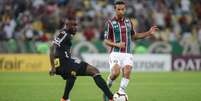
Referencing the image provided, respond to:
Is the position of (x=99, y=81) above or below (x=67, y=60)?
below

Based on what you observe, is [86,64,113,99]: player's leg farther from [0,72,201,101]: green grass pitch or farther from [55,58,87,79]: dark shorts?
[0,72,201,101]: green grass pitch

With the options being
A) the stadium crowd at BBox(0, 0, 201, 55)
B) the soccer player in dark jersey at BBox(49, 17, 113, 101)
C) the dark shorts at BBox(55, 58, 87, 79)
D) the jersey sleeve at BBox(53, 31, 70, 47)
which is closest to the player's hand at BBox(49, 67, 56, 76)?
the soccer player in dark jersey at BBox(49, 17, 113, 101)

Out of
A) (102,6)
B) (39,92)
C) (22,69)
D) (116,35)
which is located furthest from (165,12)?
(116,35)

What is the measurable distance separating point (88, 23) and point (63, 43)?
18.1 metres

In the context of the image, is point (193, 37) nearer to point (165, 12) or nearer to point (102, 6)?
point (165, 12)

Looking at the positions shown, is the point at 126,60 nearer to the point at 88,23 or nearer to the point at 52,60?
the point at 52,60

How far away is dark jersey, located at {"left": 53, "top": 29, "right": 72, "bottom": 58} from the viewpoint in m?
14.0

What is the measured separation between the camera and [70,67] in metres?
14.0

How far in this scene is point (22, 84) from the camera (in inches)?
880

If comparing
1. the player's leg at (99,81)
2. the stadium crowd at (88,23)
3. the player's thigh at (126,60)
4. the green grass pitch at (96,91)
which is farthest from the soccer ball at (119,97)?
the stadium crowd at (88,23)

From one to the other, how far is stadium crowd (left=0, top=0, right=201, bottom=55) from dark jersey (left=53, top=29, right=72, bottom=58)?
16831 millimetres

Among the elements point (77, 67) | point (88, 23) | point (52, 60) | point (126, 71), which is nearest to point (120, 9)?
point (126, 71)

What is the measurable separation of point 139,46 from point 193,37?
289 centimetres

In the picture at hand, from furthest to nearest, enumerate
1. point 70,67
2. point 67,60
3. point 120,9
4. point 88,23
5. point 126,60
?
point 88,23, point 126,60, point 120,9, point 67,60, point 70,67
